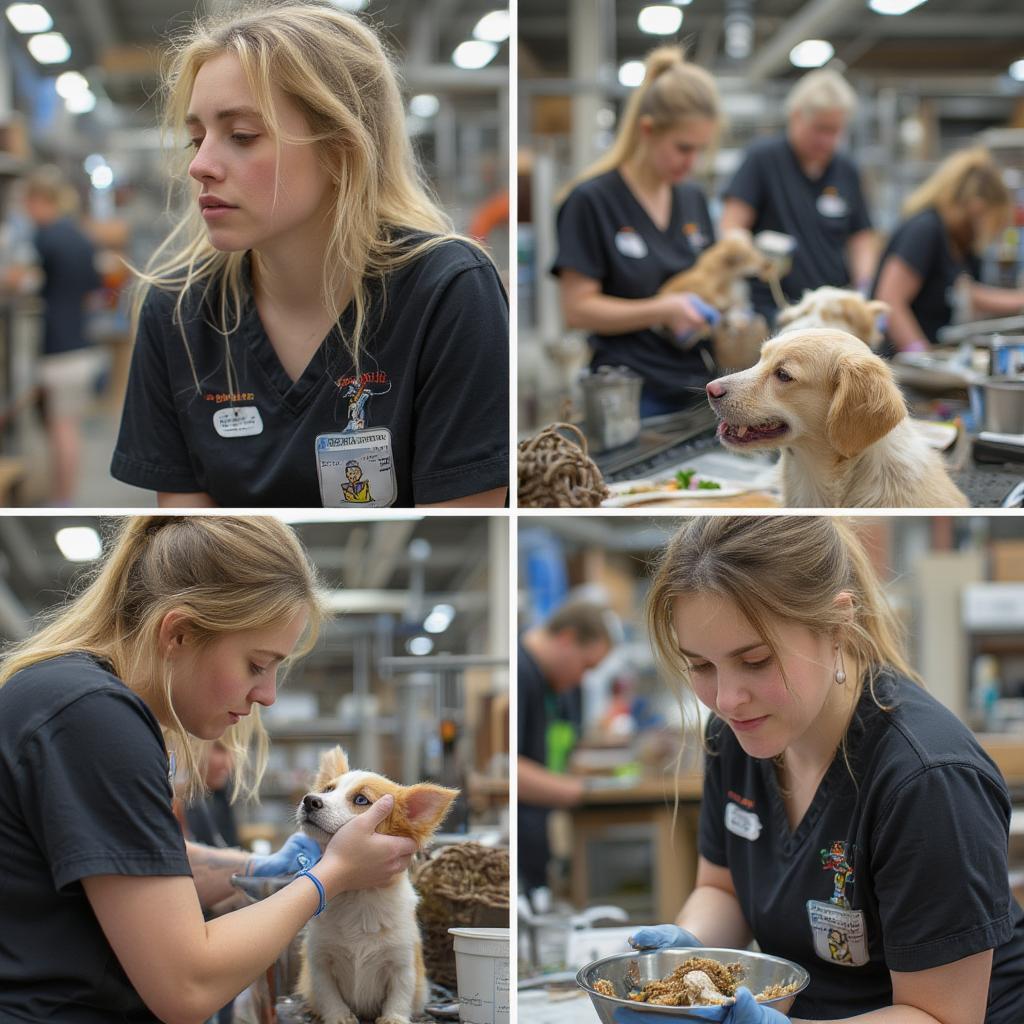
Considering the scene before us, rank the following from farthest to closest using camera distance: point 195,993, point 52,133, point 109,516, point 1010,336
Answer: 1. point 52,133
2. point 1010,336
3. point 109,516
4. point 195,993

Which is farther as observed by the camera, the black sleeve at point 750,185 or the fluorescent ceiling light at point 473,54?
the fluorescent ceiling light at point 473,54

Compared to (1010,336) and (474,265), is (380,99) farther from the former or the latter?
(1010,336)

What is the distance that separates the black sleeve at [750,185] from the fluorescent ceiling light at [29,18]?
222 centimetres

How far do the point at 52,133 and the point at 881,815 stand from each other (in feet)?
22.6

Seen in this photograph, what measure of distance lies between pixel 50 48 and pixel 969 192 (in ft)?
12.8

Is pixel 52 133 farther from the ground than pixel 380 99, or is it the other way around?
pixel 52 133

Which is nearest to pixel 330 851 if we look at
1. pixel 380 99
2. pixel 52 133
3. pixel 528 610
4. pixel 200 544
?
pixel 200 544

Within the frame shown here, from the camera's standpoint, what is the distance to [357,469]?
1.38m

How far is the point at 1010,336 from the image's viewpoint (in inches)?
73.7

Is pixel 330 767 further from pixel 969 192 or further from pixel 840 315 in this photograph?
pixel 969 192

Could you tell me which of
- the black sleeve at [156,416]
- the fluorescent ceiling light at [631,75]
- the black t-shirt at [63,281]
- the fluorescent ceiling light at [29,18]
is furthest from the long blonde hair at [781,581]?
the black t-shirt at [63,281]

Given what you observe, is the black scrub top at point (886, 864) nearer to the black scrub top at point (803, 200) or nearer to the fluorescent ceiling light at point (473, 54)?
the black scrub top at point (803, 200)

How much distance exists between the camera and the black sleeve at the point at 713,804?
155 cm

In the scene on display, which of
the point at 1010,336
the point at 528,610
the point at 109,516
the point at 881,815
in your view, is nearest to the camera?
the point at 881,815
